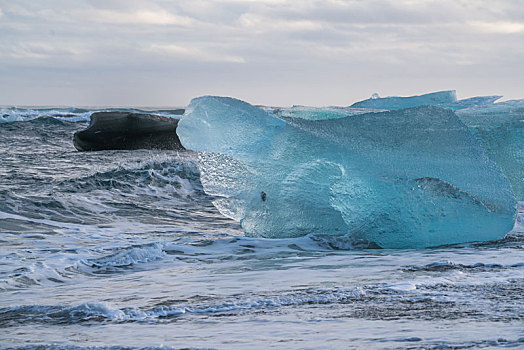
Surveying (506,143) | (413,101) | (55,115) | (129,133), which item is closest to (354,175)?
(506,143)

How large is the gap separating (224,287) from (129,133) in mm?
10063

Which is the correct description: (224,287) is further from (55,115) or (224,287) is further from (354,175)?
(55,115)

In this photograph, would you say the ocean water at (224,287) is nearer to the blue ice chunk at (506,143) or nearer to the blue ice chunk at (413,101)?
the blue ice chunk at (506,143)

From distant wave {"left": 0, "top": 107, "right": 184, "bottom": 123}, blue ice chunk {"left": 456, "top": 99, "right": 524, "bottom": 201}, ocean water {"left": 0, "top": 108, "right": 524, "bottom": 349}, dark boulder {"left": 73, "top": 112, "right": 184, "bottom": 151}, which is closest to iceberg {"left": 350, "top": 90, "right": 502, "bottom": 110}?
ocean water {"left": 0, "top": 108, "right": 524, "bottom": 349}

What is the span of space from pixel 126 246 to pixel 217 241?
69cm

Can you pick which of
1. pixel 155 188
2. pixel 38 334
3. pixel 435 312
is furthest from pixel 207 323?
pixel 155 188

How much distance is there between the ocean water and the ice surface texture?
19 centimetres

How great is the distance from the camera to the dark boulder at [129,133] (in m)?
12.8

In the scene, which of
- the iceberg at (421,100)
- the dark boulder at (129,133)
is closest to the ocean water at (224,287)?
the iceberg at (421,100)

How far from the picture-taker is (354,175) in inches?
181

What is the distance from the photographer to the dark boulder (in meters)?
12.8

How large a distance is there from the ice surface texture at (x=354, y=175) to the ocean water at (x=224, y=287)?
193 millimetres

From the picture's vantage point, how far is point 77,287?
3.51 m

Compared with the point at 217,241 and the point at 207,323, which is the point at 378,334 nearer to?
the point at 207,323
